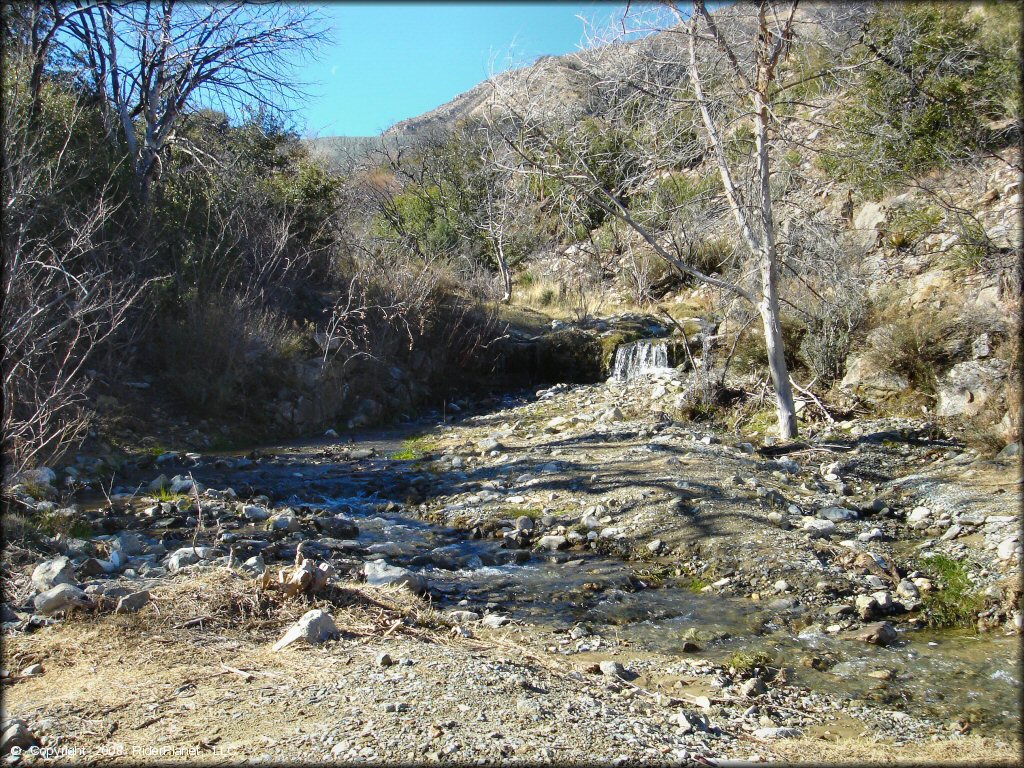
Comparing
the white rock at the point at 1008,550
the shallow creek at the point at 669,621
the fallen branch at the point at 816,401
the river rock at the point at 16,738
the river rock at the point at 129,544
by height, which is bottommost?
the shallow creek at the point at 669,621

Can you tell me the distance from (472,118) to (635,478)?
20.9 m

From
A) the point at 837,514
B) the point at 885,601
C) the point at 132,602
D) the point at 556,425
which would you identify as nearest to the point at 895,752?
Result: the point at 885,601

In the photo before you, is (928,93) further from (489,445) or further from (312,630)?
(312,630)

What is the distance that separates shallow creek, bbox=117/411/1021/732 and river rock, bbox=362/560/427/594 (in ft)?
0.56

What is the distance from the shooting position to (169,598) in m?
4.04

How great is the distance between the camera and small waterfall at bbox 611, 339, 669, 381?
1236 cm

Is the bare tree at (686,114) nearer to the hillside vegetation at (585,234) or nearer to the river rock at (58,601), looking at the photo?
the hillside vegetation at (585,234)

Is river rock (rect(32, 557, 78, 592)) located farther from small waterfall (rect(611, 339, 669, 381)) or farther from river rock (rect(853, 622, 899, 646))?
small waterfall (rect(611, 339, 669, 381))

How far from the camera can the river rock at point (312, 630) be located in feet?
12.0

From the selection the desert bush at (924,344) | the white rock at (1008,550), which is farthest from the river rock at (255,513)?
the desert bush at (924,344)

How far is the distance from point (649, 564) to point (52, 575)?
390 cm

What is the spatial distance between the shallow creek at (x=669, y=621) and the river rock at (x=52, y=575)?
5.61 feet

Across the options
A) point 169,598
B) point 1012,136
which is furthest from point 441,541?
point 1012,136

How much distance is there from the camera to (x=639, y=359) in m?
12.7
